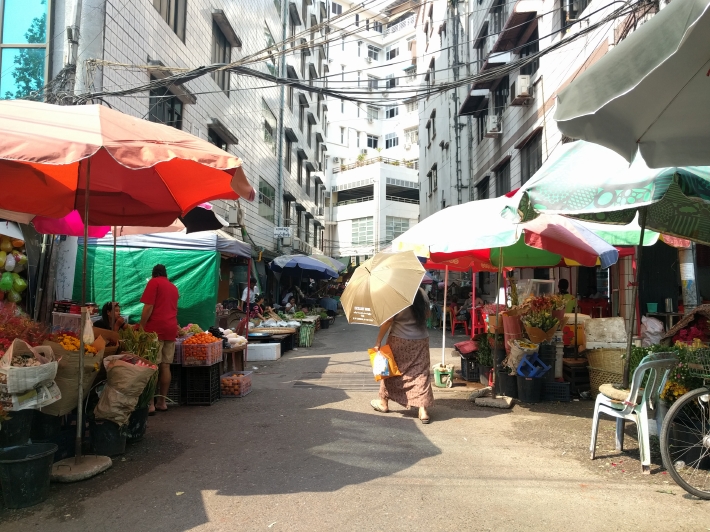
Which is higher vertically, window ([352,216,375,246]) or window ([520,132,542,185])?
window ([352,216,375,246])

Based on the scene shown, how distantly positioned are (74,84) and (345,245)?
37.9 m

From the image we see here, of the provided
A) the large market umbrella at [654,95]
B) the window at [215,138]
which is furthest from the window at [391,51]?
the large market umbrella at [654,95]

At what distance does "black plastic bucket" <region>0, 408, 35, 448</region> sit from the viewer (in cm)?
393

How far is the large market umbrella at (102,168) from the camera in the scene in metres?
3.61

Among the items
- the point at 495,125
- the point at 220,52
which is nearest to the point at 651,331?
the point at 495,125

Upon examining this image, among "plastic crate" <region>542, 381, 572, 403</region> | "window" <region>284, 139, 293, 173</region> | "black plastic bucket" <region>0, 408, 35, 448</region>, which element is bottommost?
"plastic crate" <region>542, 381, 572, 403</region>

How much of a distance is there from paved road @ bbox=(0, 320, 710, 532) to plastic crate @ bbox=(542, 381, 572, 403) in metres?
1.09

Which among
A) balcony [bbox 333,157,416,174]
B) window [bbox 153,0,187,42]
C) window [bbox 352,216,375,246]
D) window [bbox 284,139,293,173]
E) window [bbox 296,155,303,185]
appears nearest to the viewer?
window [bbox 153,0,187,42]

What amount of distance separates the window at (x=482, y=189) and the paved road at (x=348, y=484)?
51.3 feet

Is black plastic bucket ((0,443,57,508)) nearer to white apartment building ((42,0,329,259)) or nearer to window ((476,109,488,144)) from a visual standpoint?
white apartment building ((42,0,329,259))

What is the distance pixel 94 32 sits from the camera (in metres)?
9.12

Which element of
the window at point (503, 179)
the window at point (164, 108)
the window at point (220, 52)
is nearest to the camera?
the window at point (164, 108)

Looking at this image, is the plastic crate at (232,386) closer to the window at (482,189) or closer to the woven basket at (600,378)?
the woven basket at (600,378)

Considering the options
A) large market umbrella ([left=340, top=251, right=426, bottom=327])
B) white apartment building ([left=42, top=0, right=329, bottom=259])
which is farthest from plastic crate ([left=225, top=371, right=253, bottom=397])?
white apartment building ([left=42, top=0, right=329, bottom=259])
